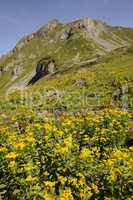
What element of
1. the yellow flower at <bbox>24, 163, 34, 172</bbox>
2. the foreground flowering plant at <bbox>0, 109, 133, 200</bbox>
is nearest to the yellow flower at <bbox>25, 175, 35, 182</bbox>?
the foreground flowering plant at <bbox>0, 109, 133, 200</bbox>

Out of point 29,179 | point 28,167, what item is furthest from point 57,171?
point 29,179

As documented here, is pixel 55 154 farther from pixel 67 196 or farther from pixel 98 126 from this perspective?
pixel 98 126

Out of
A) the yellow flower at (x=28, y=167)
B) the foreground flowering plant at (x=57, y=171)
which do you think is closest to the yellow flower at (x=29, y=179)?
the foreground flowering plant at (x=57, y=171)

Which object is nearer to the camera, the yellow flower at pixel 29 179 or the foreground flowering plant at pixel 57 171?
the yellow flower at pixel 29 179

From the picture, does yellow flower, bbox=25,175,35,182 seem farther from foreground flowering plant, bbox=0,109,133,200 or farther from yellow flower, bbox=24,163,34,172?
yellow flower, bbox=24,163,34,172

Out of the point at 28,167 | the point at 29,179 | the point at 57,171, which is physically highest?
the point at 28,167

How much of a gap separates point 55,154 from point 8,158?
2.12 metres

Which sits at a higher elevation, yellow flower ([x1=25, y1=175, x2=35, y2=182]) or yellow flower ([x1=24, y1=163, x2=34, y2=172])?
yellow flower ([x1=24, y1=163, x2=34, y2=172])

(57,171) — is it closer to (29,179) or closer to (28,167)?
(28,167)

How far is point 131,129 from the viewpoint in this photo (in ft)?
79.8

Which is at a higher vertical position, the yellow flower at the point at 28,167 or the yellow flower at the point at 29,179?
the yellow flower at the point at 28,167

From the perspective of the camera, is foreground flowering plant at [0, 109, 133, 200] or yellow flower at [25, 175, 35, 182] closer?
yellow flower at [25, 175, 35, 182]

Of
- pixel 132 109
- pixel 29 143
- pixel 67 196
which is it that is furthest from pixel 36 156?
pixel 132 109

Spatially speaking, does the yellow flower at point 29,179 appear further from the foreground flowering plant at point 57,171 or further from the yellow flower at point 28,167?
the yellow flower at point 28,167
